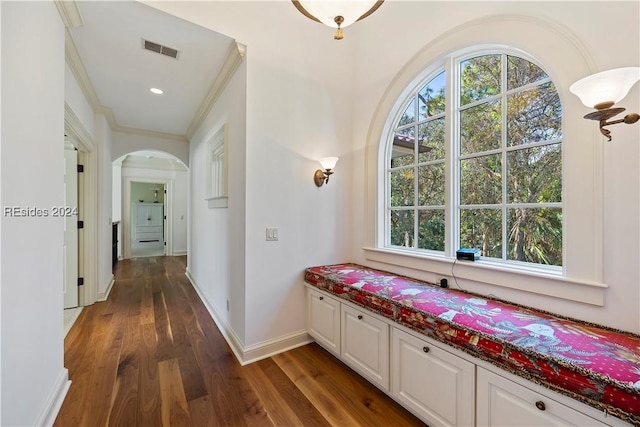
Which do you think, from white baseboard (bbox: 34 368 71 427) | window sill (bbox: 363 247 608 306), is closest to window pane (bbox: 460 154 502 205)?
window sill (bbox: 363 247 608 306)

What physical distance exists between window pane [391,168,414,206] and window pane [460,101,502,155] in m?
0.52

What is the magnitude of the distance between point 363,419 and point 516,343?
3.43ft

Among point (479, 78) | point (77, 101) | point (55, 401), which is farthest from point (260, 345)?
point (77, 101)

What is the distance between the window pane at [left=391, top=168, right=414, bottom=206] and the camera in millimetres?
2473

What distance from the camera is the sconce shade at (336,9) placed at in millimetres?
1308

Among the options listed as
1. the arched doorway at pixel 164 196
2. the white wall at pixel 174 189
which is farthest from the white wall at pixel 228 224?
the white wall at pixel 174 189

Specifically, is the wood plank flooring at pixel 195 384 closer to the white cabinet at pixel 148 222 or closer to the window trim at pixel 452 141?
the window trim at pixel 452 141

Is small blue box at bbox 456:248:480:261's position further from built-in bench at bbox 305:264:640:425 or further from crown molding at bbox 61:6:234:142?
crown molding at bbox 61:6:234:142

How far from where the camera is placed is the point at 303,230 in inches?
101

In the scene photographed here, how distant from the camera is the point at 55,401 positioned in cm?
167

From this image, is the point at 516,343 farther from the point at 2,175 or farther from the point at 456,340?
the point at 2,175

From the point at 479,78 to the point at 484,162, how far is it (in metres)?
0.65

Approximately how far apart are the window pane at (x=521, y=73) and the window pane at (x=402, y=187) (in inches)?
37.1

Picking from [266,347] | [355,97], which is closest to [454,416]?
[266,347]
